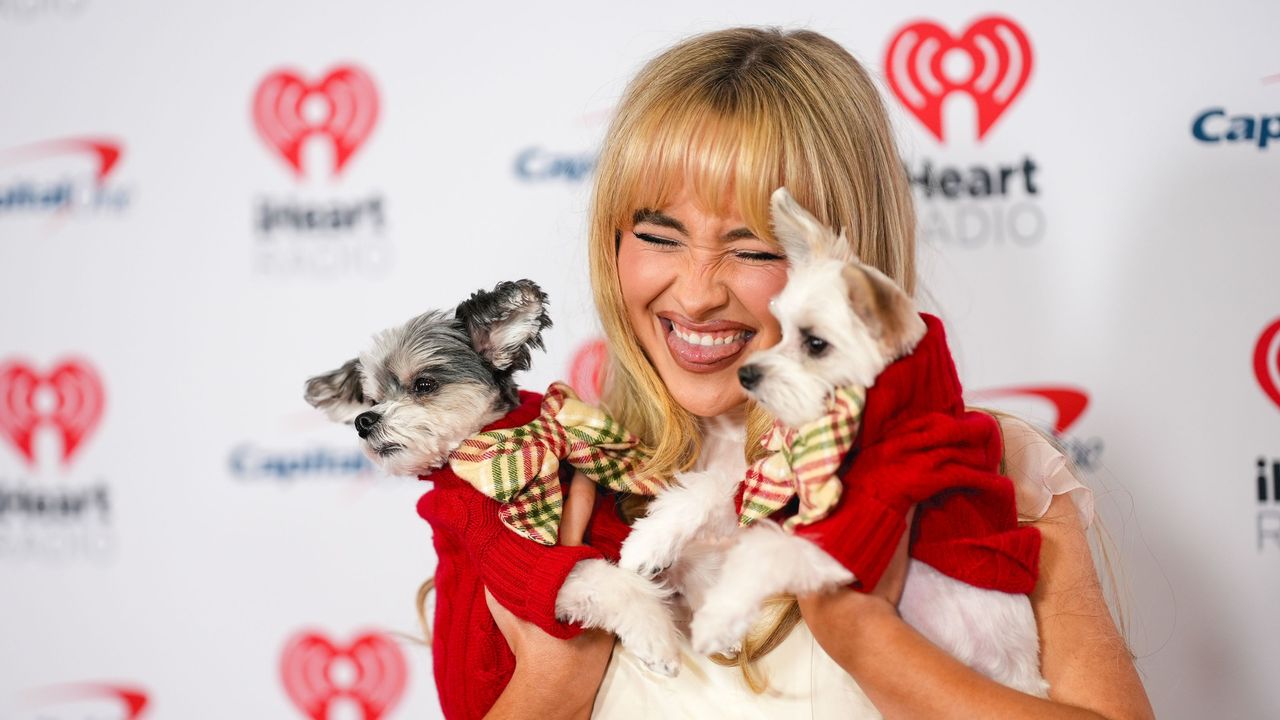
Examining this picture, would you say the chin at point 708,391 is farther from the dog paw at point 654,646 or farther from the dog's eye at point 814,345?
the dog paw at point 654,646

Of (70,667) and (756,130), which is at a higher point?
(756,130)

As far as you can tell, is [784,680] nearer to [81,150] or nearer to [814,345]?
[814,345]

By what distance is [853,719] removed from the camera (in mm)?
1622

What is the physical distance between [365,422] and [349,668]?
5.04 ft

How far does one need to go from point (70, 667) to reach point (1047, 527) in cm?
288

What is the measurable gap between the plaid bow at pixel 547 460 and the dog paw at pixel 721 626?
1.11 ft

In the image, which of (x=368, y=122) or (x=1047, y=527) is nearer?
(x=1047, y=527)

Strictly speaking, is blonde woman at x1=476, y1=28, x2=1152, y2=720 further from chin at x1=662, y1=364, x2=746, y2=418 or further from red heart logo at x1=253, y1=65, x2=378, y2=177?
red heart logo at x1=253, y1=65, x2=378, y2=177

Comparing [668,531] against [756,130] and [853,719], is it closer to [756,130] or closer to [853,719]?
[853,719]

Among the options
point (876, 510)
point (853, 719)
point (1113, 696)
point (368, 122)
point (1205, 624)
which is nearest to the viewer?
point (876, 510)

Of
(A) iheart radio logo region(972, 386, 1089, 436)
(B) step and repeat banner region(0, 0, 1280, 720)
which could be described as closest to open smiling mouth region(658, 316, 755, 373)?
(B) step and repeat banner region(0, 0, 1280, 720)

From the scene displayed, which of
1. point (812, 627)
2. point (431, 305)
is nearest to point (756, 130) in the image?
point (812, 627)

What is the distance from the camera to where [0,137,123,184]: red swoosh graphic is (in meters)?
2.98

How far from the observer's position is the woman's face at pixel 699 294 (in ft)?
5.44
